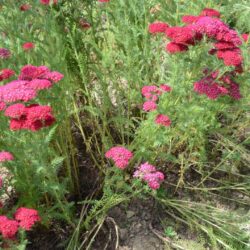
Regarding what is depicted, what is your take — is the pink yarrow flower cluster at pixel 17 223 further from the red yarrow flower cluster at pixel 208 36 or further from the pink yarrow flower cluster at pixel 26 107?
the red yarrow flower cluster at pixel 208 36

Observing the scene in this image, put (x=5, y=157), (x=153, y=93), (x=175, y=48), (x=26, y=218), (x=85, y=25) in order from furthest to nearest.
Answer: (x=85, y=25) → (x=153, y=93) → (x=175, y=48) → (x=5, y=157) → (x=26, y=218)

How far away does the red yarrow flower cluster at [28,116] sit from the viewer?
1.87m

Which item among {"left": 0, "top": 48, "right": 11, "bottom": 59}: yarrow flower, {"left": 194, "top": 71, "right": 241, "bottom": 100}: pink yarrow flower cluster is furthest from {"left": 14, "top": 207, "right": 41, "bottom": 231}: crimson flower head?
{"left": 194, "top": 71, "right": 241, "bottom": 100}: pink yarrow flower cluster

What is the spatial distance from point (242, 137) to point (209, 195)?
73 centimetres

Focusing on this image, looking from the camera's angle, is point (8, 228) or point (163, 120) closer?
point (8, 228)

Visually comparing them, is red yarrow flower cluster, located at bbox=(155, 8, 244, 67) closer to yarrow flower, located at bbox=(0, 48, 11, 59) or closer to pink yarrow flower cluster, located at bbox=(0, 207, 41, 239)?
yarrow flower, located at bbox=(0, 48, 11, 59)

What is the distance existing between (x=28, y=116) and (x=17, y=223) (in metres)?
0.54

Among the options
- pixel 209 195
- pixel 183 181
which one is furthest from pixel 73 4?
pixel 209 195

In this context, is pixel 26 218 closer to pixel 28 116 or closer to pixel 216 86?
pixel 28 116

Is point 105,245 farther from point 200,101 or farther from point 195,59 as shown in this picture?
point 195,59

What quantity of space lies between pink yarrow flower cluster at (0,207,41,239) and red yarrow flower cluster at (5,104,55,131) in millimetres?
453

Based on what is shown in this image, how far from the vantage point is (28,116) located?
188 cm

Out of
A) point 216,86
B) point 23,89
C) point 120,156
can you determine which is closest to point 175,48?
point 216,86

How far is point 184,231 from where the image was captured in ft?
9.35
